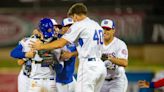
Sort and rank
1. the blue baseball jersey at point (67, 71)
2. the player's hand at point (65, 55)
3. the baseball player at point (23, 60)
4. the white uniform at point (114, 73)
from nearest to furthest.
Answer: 1. the baseball player at point (23, 60)
2. the player's hand at point (65, 55)
3. the blue baseball jersey at point (67, 71)
4. the white uniform at point (114, 73)

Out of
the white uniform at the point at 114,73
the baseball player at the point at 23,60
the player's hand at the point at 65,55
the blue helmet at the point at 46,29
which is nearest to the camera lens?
the blue helmet at the point at 46,29

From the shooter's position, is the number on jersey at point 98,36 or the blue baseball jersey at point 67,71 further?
the blue baseball jersey at point 67,71

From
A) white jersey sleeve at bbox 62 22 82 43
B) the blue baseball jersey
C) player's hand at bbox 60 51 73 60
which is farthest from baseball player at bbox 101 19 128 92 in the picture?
white jersey sleeve at bbox 62 22 82 43

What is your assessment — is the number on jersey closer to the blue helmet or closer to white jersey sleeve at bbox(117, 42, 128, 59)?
the blue helmet

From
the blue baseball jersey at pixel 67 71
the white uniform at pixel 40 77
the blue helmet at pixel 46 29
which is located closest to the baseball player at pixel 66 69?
the blue baseball jersey at pixel 67 71

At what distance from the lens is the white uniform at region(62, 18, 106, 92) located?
11133 millimetres

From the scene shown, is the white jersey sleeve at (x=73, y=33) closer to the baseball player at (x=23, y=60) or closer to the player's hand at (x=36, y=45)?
the player's hand at (x=36, y=45)

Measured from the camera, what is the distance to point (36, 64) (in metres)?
11.2

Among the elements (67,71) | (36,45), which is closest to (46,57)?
(36,45)

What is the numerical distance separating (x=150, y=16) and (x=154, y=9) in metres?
0.70

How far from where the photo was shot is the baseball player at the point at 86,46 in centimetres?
1113

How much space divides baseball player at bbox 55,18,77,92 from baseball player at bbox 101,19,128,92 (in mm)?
619

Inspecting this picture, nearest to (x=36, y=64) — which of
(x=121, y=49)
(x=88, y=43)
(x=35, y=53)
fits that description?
(x=35, y=53)

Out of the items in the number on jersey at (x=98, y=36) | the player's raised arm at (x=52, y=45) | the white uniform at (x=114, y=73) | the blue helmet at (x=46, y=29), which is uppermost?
the blue helmet at (x=46, y=29)
